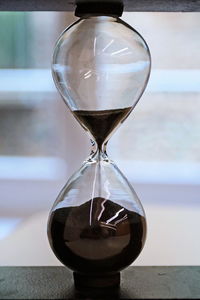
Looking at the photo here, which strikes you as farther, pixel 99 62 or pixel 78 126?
pixel 78 126

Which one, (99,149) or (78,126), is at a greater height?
(99,149)

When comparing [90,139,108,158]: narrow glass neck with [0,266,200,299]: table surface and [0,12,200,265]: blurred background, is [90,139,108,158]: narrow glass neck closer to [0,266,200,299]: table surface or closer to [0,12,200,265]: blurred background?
[0,266,200,299]: table surface

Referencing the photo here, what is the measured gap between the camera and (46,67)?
174cm

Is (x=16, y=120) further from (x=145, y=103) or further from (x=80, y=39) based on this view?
(x=80, y=39)

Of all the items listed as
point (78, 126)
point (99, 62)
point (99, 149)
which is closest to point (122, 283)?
point (99, 149)

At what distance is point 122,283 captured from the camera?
69 centimetres

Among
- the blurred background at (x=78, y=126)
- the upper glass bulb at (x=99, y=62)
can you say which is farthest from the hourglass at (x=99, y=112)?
the blurred background at (x=78, y=126)

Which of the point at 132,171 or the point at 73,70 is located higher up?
the point at 73,70

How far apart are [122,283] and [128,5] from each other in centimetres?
36

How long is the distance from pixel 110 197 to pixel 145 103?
1.12 m

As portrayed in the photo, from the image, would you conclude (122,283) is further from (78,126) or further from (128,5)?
(78,126)

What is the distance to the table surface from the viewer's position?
65cm

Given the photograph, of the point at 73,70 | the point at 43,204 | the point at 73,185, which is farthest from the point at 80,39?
the point at 43,204

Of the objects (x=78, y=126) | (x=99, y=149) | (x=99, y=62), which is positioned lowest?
(x=78, y=126)
